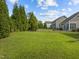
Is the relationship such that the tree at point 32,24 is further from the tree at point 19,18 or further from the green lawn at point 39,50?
the green lawn at point 39,50

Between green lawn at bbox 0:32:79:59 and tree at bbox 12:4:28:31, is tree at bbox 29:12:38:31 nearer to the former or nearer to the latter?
tree at bbox 12:4:28:31

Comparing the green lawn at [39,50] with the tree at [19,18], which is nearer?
the green lawn at [39,50]

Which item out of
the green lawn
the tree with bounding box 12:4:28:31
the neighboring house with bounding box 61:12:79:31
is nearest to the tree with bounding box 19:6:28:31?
the tree with bounding box 12:4:28:31

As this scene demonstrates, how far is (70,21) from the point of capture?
2060 inches

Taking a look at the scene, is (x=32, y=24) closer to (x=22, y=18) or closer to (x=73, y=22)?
(x=22, y=18)

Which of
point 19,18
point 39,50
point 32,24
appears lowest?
point 39,50

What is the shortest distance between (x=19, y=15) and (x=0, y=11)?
23993mm

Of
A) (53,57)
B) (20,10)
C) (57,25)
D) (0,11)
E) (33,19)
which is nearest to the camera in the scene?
(53,57)

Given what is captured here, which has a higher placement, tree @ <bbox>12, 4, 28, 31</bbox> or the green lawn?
tree @ <bbox>12, 4, 28, 31</bbox>

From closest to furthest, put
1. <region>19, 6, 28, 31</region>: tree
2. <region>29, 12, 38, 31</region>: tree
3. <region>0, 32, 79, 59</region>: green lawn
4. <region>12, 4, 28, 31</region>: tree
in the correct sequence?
<region>0, 32, 79, 59</region>: green lawn
<region>12, 4, 28, 31</region>: tree
<region>19, 6, 28, 31</region>: tree
<region>29, 12, 38, 31</region>: tree

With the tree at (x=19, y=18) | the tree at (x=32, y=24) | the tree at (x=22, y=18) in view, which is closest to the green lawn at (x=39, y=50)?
the tree at (x=19, y=18)

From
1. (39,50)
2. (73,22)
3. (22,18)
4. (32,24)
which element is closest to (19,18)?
(22,18)

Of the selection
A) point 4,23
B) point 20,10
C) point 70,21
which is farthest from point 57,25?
point 4,23

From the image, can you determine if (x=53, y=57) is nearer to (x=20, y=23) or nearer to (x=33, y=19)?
(x=20, y=23)
